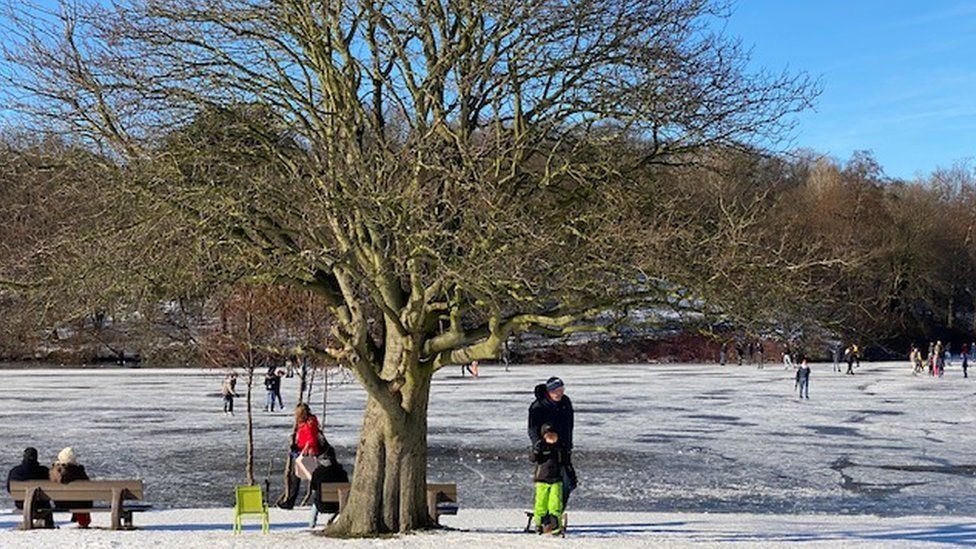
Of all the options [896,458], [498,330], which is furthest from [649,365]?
[498,330]

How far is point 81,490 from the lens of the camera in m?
16.2

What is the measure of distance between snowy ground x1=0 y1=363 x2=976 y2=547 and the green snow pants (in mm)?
2293

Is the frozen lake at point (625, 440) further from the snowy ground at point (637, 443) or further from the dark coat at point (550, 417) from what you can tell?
the dark coat at point (550, 417)

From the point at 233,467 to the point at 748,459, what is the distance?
33.9 feet

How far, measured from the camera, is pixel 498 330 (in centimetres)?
1428

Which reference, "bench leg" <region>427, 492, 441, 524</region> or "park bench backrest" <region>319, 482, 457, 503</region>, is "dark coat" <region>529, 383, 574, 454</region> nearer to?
"bench leg" <region>427, 492, 441, 524</region>

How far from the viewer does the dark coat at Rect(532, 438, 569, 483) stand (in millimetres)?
13852

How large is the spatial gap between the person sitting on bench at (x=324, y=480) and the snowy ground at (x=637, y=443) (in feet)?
4.47

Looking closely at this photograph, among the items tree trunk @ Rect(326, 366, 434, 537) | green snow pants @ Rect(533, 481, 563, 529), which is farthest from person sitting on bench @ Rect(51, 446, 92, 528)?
green snow pants @ Rect(533, 481, 563, 529)

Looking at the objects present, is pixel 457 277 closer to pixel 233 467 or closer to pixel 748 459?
pixel 233 467

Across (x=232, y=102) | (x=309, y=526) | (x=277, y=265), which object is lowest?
(x=309, y=526)

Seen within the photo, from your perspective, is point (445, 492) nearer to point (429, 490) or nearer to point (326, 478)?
point (429, 490)

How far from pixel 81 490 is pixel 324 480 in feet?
10.0

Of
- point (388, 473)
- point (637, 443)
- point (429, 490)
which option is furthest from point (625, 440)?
point (388, 473)
